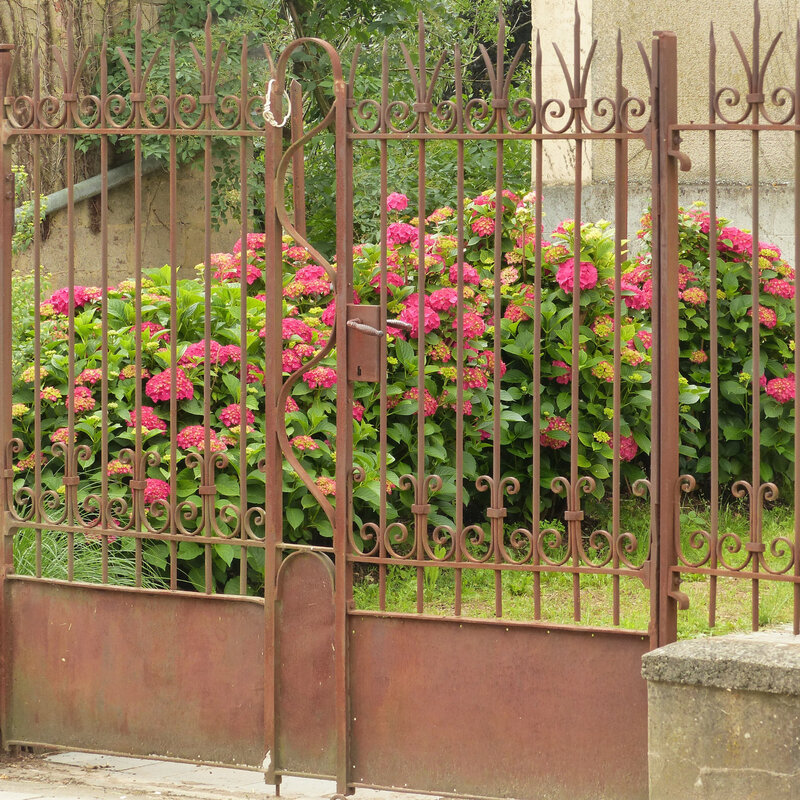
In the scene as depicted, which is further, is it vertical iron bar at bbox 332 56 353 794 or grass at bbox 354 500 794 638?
grass at bbox 354 500 794 638

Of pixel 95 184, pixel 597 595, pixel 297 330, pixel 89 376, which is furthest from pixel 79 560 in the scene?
pixel 95 184

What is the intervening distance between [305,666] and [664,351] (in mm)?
1671

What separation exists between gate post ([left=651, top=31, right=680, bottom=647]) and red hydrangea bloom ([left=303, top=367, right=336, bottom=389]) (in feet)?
7.36

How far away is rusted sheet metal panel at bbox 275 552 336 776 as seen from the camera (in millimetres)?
4387

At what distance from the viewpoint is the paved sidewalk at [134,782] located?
178 inches

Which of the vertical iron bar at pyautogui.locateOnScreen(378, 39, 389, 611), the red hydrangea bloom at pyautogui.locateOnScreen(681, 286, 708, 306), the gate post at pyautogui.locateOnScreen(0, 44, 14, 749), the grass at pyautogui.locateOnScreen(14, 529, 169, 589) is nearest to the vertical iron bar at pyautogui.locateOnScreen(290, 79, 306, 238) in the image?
the vertical iron bar at pyautogui.locateOnScreen(378, 39, 389, 611)

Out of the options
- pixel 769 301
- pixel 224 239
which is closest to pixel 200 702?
pixel 769 301

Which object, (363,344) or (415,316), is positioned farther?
(415,316)

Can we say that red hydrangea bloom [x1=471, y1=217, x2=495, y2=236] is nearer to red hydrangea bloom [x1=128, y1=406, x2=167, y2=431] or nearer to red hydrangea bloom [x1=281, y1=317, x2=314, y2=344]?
red hydrangea bloom [x1=281, y1=317, x2=314, y2=344]

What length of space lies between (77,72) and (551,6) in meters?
4.57

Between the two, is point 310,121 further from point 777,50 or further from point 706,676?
point 706,676

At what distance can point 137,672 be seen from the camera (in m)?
4.69

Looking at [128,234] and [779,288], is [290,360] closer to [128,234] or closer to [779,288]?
[779,288]

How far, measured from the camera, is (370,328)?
4.29 m
